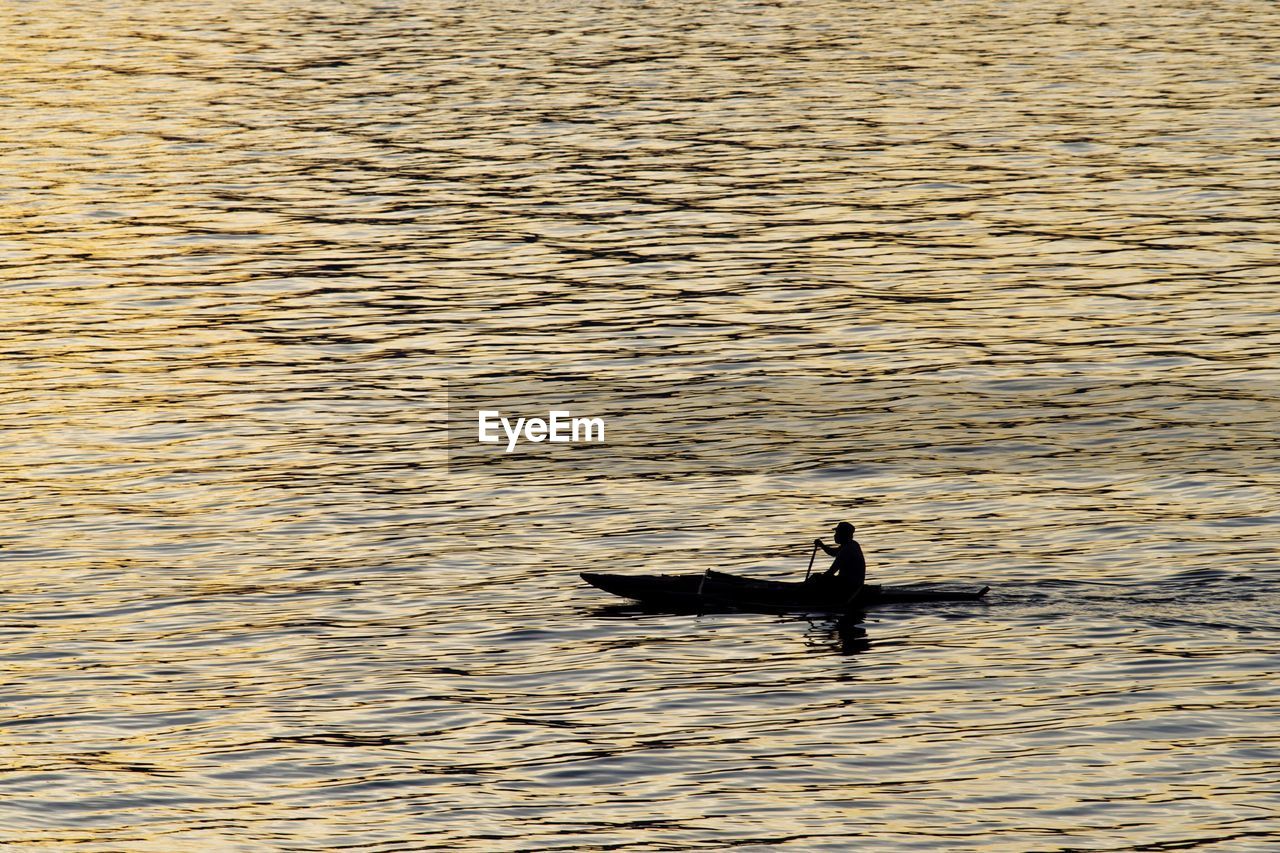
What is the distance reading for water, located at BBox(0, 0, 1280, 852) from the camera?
27.2 m

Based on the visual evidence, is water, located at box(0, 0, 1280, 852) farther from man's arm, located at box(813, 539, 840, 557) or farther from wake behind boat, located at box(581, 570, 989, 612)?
man's arm, located at box(813, 539, 840, 557)

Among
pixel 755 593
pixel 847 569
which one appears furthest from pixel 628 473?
pixel 847 569

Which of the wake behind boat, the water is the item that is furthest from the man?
the water

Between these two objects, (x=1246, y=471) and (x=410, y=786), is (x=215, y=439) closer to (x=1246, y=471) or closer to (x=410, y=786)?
(x=410, y=786)

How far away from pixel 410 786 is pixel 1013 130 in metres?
57.1

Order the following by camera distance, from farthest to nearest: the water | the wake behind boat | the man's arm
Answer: the man's arm
the wake behind boat
the water

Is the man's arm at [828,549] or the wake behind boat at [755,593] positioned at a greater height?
the man's arm at [828,549]

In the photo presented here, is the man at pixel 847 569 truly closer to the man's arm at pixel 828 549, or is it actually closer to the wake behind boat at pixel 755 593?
the wake behind boat at pixel 755 593

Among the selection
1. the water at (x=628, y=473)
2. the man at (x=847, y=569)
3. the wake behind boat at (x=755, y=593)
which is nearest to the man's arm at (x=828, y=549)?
the man at (x=847, y=569)

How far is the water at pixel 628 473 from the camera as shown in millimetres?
27172

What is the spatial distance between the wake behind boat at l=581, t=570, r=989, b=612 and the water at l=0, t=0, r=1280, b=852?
16.6 inches

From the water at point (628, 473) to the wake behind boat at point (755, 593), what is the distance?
1.38ft

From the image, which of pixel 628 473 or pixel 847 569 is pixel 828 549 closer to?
pixel 847 569

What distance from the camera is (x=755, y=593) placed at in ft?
112
